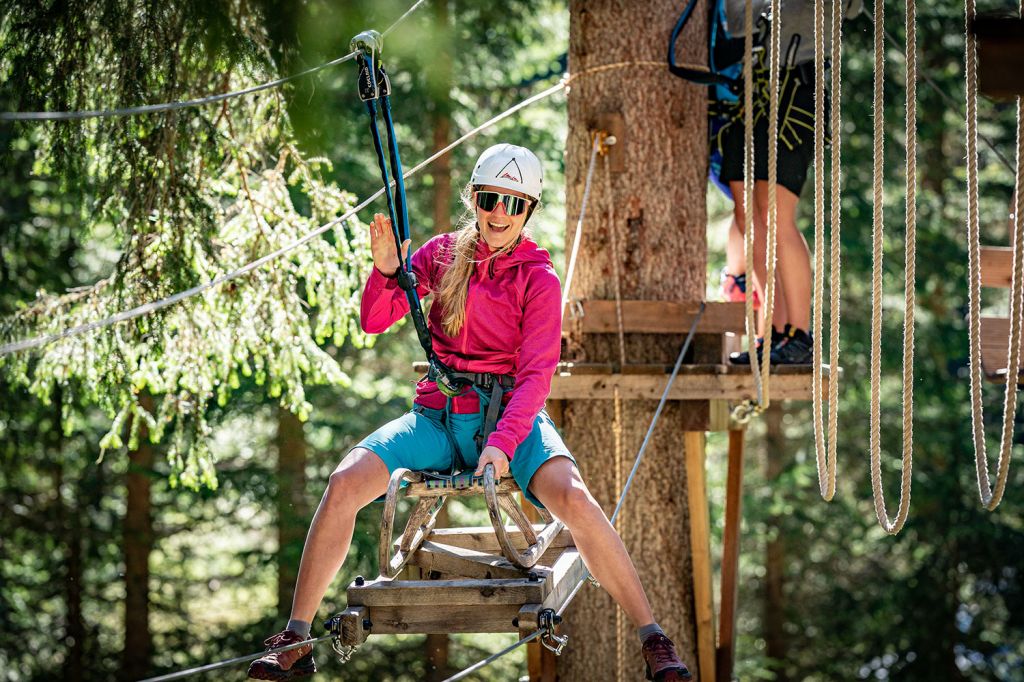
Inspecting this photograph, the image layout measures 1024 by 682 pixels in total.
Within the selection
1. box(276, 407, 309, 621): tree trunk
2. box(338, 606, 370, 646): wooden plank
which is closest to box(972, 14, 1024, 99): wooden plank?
box(338, 606, 370, 646): wooden plank

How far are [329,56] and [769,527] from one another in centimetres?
746

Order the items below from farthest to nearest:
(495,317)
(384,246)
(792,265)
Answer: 1. (792,265)
2. (495,317)
3. (384,246)

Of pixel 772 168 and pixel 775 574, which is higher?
pixel 772 168

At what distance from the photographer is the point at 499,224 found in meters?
3.54

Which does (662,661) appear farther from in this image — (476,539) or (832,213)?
(832,213)

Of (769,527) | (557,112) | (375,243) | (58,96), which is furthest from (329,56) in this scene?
(769,527)

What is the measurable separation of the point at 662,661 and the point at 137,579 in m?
7.79

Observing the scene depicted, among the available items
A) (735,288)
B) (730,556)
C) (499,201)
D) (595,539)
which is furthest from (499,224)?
(730,556)

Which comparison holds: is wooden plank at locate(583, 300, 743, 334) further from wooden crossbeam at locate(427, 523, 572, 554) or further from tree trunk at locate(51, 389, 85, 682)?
tree trunk at locate(51, 389, 85, 682)

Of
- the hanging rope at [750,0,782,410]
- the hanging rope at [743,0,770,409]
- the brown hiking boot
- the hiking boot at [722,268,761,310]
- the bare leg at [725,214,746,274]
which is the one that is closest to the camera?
the brown hiking boot

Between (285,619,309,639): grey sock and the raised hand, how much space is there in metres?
1.07

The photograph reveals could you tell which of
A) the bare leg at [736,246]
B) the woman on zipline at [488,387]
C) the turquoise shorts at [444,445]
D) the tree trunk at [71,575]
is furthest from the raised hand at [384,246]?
the tree trunk at [71,575]

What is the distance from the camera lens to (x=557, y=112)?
409 inches

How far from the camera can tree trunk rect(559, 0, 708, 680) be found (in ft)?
16.2
